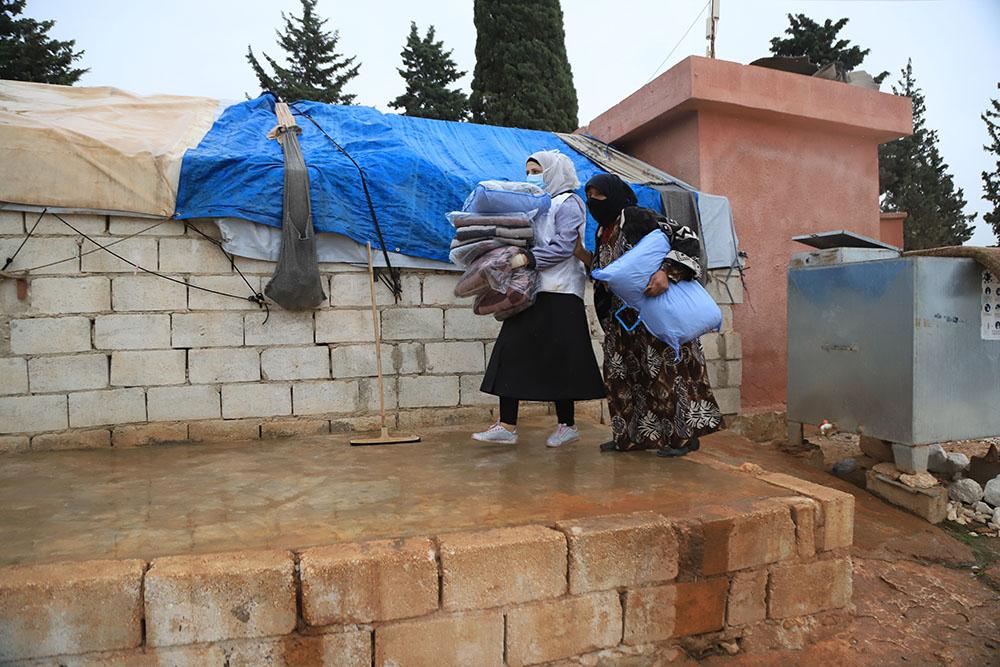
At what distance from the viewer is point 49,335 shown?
162 inches

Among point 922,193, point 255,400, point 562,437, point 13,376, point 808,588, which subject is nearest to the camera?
point 808,588

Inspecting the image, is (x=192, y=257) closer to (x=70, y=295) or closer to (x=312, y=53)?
(x=70, y=295)

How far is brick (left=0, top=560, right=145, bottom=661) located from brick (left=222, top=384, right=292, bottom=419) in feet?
7.82

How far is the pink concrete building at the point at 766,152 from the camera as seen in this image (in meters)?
6.17

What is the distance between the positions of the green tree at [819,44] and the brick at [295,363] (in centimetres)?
1681

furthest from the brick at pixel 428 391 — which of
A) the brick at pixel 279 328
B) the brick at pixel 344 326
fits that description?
the brick at pixel 279 328

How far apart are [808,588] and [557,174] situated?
252 cm

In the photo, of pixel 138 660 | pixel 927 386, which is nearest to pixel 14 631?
pixel 138 660

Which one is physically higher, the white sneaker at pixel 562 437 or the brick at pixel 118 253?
the brick at pixel 118 253

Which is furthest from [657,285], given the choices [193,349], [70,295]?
[70,295]

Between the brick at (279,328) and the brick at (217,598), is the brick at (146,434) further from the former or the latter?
the brick at (217,598)

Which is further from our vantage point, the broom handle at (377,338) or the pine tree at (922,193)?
the pine tree at (922,193)

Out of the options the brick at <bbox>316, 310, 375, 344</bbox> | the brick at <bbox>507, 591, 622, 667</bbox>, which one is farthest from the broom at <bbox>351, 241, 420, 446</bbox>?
the brick at <bbox>507, 591, 622, 667</bbox>

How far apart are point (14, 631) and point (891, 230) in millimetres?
9936
